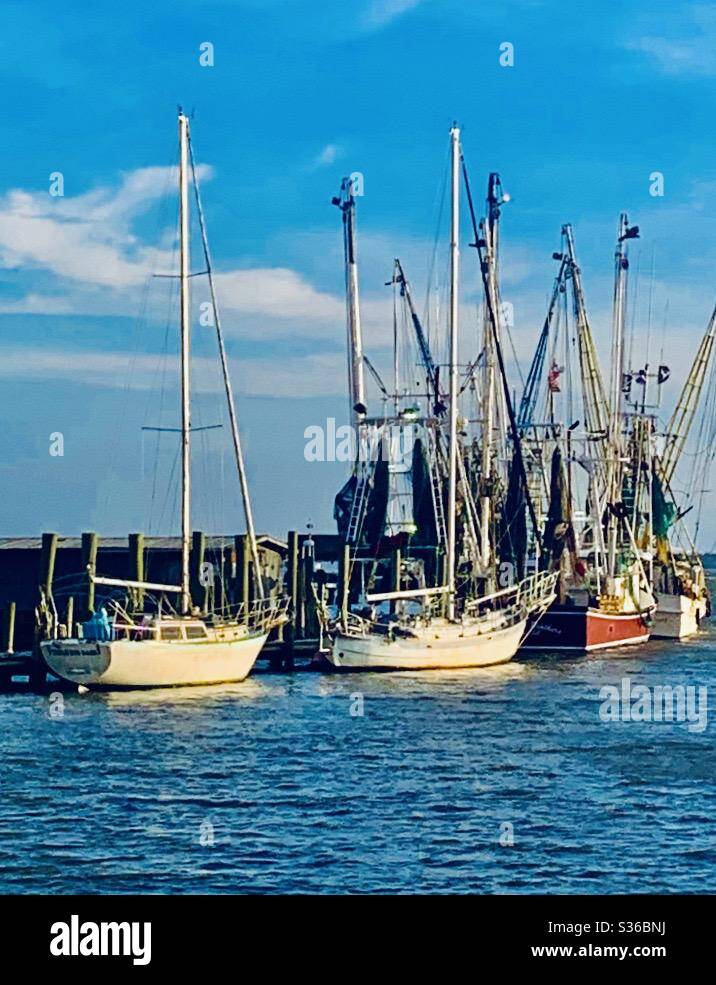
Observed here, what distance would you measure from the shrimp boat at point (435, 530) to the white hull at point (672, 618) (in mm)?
17834

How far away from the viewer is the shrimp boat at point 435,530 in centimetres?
7544

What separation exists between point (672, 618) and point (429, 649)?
4428cm

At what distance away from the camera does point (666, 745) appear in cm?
5259

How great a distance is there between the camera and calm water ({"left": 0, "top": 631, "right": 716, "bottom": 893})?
33656 mm

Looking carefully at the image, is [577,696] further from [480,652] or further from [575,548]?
[575,548]

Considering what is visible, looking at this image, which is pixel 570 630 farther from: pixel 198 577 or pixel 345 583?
pixel 198 577

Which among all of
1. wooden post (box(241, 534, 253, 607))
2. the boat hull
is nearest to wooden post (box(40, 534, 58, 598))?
wooden post (box(241, 534, 253, 607))

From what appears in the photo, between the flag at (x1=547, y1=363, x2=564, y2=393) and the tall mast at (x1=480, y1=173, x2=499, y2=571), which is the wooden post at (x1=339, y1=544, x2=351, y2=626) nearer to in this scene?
the tall mast at (x1=480, y1=173, x2=499, y2=571)

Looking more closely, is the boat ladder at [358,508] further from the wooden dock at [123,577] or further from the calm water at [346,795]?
→ the calm water at [346,795]

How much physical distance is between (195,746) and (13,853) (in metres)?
15.3

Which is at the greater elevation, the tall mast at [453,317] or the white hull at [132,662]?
the tall mast at [453,317]

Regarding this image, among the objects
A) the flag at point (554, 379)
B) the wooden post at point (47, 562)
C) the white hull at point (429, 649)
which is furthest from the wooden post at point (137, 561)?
the flag at point (554, 379)
